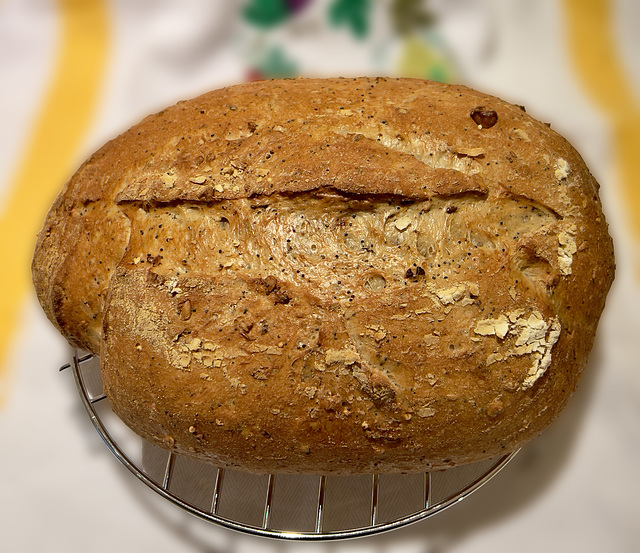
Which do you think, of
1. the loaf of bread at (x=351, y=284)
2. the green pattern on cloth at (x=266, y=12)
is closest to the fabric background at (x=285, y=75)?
the green pattern on cloth at (x=266, y=12)

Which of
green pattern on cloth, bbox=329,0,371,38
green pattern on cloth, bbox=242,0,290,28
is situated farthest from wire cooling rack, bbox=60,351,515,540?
green pattern on cloth, bbox=329,0,371,38

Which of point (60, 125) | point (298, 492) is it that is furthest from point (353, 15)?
point (298, 492)

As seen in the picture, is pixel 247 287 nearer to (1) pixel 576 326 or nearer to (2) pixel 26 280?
(1) pixel 576 326

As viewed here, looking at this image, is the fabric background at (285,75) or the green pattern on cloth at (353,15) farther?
the green pattern on cloth at (353,15)

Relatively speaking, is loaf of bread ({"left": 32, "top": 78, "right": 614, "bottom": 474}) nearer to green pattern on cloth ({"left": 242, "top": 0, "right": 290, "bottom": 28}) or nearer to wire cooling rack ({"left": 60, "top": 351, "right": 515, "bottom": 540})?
wire cooling rack ({"left": 60, "top": 351, "right": 515, "bottom": 540})

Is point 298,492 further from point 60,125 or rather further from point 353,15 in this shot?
point 353,15

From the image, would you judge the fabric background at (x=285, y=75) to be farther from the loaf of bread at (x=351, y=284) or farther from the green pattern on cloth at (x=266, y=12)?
the loaf of bread at (x=351, y=284)
